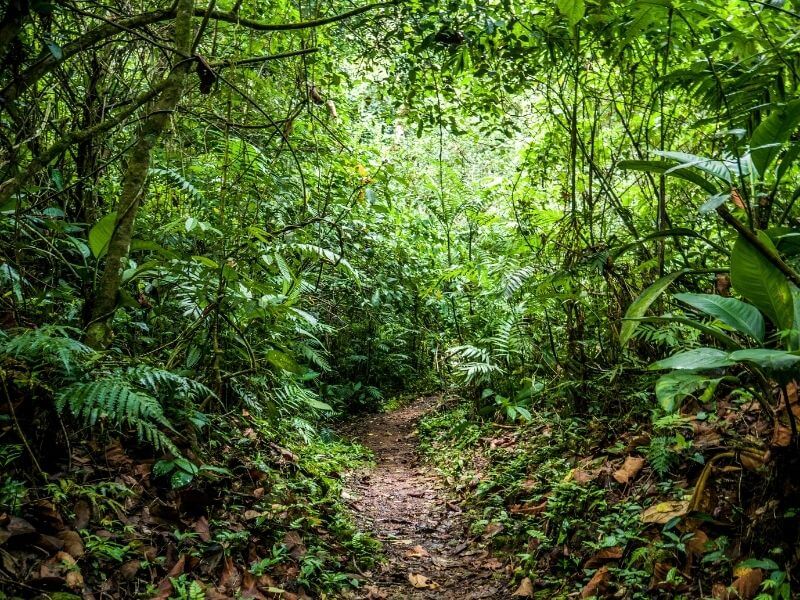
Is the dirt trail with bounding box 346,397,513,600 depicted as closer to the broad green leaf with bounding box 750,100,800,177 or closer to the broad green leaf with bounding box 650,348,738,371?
the broad green leaf with bounding box 650,348,738,371

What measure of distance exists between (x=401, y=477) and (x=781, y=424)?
13.6ft

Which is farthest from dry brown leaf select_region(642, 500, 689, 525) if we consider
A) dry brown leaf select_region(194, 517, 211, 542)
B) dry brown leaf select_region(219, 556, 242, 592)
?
dry brown leaf select_region(194, 517, 211, 542)

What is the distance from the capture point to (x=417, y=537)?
4152 mm

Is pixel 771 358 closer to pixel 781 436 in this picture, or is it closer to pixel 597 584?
pixel 781 436

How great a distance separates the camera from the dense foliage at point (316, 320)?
2342mm

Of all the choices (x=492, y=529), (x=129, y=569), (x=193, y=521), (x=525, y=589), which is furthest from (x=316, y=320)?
(x=525, y=589)

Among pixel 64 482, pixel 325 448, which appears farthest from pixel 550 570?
pixel 325 448

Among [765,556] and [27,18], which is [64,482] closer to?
[27,18]

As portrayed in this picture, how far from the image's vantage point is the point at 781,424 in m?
2.38

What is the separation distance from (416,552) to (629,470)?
5.17 feet

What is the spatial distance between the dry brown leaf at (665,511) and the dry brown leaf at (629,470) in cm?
41

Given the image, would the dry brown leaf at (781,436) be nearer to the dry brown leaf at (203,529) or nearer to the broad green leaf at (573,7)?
the broad green leaf at (573,7)

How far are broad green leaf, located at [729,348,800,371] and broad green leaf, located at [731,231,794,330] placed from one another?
0.38 metres

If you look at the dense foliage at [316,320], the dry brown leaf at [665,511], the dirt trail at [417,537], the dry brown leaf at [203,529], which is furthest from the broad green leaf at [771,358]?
the dry brown leaf at [203,529]
